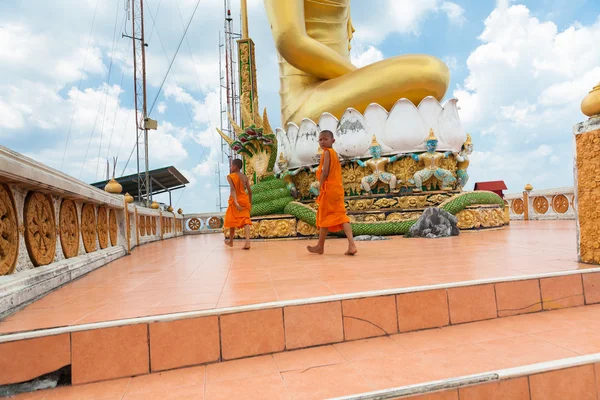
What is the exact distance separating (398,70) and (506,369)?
6.35m

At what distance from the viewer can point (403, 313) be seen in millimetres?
2072

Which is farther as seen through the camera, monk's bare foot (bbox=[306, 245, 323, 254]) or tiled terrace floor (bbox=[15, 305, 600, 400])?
monk's bare foot (bbox=[306, 245, 323, 254])

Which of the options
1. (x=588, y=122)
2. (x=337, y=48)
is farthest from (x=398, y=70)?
(x=588, y=122)

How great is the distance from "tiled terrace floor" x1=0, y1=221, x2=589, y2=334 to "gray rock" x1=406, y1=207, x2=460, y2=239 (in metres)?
1.80

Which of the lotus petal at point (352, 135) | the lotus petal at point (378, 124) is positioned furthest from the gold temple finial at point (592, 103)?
the lotus petal at point (352, 135)

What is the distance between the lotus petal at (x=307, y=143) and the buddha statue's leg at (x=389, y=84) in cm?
49

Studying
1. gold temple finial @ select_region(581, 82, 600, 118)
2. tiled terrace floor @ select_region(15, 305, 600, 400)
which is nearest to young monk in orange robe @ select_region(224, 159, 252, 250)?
tiled terrace floor @ select_region(15, 305, 600, 400)

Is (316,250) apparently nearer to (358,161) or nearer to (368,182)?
(368,182)

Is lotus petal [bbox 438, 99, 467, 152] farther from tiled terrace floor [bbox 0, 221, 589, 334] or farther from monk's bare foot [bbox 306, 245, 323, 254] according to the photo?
monk's bare foot [bbox 306, 245, 323, 254]

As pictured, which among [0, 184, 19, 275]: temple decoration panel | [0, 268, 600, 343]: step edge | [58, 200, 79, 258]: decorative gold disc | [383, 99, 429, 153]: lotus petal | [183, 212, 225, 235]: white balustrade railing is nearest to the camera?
[0, 268, 600, 343]: step edge

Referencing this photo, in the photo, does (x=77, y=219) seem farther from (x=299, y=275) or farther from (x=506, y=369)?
(x=506, y=369)

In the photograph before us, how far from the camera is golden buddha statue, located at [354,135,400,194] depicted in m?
6.65

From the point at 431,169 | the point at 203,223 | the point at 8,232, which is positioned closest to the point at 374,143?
the point at 431,169

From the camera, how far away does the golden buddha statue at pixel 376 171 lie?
6.65 m
